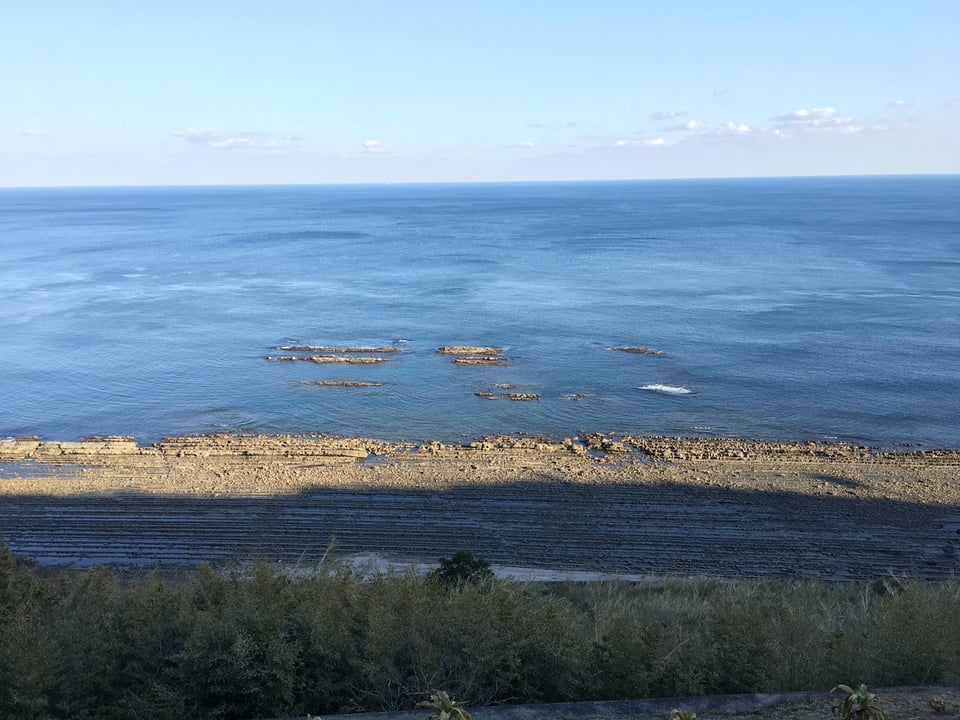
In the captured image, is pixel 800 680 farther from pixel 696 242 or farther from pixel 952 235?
pixel 952 235

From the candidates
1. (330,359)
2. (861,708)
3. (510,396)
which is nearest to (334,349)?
(330,359)

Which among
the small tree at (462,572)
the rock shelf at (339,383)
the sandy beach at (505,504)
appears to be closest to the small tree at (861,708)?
the small tree at (462,572)

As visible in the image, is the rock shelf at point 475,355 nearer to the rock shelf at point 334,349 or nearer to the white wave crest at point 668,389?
the rock shelf at point 334,349

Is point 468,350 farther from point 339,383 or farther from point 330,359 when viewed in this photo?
point 339,383

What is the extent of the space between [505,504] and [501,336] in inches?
1066

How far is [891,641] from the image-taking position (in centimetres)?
1312

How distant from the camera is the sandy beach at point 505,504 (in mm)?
25781

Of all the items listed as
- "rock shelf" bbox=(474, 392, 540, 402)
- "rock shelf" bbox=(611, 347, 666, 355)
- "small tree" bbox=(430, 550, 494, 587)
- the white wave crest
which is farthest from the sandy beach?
"rock shelf" bbox=(611, 347, 666, 355)

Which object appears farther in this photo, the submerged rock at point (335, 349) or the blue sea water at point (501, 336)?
the submerged rock at point (335, 349)

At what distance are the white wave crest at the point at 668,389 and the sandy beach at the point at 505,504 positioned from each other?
23.2 feet

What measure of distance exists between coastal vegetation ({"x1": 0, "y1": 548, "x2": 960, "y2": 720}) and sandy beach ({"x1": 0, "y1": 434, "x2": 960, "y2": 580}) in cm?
1091

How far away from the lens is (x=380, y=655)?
41.3ft

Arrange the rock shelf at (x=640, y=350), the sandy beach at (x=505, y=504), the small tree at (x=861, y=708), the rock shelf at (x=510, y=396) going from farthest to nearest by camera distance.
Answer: the rock shelf at (x=640, y=350), the rock shelf at (x=510, y=396), the sandy beach at (x=505, y=504), the small tree at (x=861, y=708)

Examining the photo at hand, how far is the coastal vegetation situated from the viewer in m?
11.9
